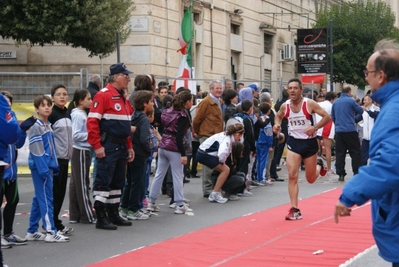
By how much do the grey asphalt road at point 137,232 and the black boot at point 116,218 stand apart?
0.14 metres

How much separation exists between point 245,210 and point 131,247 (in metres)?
3.59

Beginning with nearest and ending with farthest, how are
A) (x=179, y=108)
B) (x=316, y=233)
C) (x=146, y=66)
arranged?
1. (x=316, y=233)
2. (x=179, y=108)
3. (x=146, y=66)

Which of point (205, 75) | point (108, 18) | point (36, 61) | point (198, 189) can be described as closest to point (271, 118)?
point (198, 189)

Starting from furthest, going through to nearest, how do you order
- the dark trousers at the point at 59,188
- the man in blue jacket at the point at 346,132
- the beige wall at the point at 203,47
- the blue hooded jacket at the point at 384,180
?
the beige wall at the point at 203,47
the man in blue jacket at the point at 346,132
the dark trousers at the point at 59,188
the blue hooded jacket at the point at 384,180

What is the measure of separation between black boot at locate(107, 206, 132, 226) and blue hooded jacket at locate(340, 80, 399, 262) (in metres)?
6.53

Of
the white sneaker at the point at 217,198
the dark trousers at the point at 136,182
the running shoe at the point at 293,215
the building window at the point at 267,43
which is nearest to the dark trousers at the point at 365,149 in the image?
the white sneaker at the point at 217,198

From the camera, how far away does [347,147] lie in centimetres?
1778

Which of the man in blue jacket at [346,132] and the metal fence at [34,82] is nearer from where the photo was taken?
the man in blue jacket at [346,132]

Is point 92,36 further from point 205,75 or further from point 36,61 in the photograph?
point 205,75

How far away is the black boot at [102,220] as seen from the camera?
10438 millimetres

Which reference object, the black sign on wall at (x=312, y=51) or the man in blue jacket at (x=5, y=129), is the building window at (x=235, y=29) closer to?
the black sign on wall at (x=312, y=51)

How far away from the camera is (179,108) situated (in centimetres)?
1212

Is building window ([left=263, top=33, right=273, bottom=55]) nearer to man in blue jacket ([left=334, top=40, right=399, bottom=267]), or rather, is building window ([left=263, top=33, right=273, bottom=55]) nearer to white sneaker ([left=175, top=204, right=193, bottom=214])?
white sneaker ([left=175, top=204, right=193, bottom=214])

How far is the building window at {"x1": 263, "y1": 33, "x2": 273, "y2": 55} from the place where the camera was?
128 ft
